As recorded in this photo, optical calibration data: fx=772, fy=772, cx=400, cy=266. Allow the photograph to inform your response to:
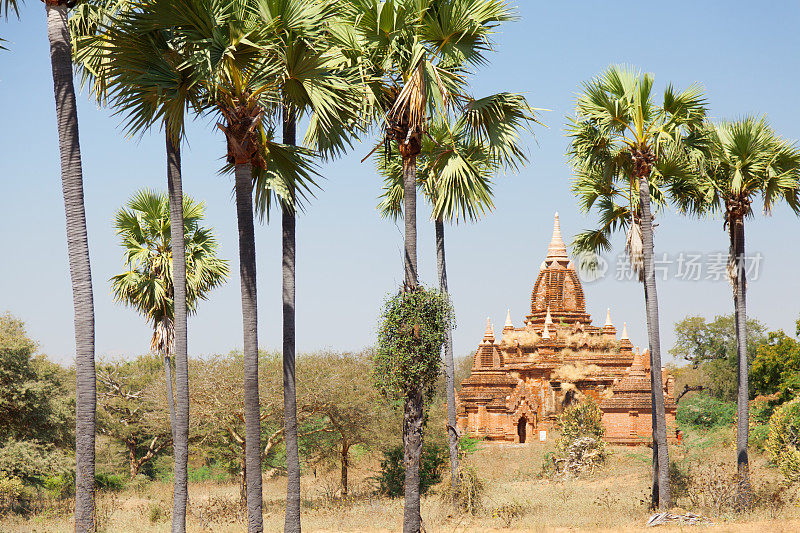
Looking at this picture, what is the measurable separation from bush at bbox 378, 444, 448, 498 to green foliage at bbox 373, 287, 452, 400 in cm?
1037

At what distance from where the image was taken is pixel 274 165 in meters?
13.4


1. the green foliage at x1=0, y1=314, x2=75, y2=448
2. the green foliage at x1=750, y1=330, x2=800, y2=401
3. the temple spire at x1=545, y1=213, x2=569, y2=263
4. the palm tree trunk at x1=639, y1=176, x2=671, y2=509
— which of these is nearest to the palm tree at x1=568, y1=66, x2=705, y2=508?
the palm tree trunk at x1=639, y1=176, x2=671, y2=509

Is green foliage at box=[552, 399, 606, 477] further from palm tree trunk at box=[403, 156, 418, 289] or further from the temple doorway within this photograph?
palm tree trunk at box=[403, 156, 418, 289]

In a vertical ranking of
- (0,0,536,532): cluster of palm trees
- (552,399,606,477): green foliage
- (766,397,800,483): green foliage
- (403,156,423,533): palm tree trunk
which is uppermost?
(0,0,536,532): cluster of palm trees

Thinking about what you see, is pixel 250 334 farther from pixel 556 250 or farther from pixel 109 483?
pixel 556 250

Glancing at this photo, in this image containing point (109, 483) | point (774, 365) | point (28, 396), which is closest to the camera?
point (28, 396)

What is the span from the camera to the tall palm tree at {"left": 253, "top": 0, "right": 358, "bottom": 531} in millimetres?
11969

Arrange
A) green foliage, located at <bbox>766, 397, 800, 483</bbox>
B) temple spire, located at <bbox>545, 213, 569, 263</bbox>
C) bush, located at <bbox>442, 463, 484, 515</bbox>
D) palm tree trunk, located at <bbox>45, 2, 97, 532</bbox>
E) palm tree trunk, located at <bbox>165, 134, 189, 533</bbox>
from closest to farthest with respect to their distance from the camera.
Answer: palm tree trunk, located at <bbox>45, 2, 97, 532</bbox>, palm tree trunk, located at <bbox>165, 134, 189, 533</bbox>, bush, located at <bbox>442, 463, 484, 515</bbox>, green foliage, located at <bbox>766, 397, 800, 483</bbox>, temple spire, located at <bbox>545, 213, 569, 263</bbox>

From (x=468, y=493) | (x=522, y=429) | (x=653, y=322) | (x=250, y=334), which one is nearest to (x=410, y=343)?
(x=250, y=334)

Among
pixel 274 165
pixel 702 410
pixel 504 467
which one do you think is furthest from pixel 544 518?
pixel 702 410

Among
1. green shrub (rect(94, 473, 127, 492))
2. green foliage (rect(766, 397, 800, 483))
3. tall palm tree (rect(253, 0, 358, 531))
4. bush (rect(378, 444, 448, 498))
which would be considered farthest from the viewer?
green shrub (rect(94, 473, 127, 492))

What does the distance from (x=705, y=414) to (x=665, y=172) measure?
3144 centimetres

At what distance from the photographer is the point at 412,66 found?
13.1m

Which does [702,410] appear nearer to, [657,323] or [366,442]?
[366,442]
